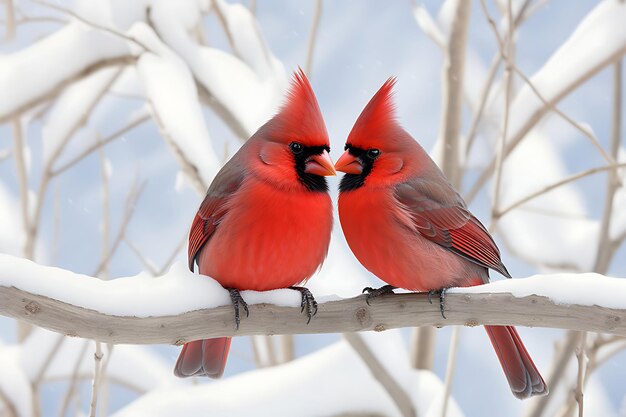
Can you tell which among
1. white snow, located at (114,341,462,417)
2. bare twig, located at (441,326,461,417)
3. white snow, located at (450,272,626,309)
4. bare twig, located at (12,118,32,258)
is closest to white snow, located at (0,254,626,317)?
white snow, located at (450,272,626,309)

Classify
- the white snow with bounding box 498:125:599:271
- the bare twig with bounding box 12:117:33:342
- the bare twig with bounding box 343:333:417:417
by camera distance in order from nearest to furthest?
1. the bare twig with bounding box 343:333:417:417
2. the bare twig with bounding box 12:117:33:342
3. the white snow with bounding box 498:125:599:271

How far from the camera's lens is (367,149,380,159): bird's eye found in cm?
126

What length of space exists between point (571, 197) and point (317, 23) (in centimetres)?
152

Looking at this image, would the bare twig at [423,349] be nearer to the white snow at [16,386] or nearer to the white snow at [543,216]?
the white snow at [543,216]

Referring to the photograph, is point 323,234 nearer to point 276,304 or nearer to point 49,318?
point 276,304

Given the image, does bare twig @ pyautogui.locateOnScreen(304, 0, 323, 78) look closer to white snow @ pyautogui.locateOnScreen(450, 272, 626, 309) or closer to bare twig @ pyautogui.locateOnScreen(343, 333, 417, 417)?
bare twig @ pyautogui.locateOnScreen(343, 333, 417, 417)

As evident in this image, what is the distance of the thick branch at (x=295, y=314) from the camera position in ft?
3.69

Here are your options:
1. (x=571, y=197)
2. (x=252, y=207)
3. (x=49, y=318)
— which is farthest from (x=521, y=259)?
(x=49, y=318)

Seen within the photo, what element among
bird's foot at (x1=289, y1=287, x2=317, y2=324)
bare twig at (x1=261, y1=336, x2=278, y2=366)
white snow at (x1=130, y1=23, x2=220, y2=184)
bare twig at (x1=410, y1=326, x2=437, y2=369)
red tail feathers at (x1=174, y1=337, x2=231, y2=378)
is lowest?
bare twig at (x1=261, y1=336, x2=278, y2=366)

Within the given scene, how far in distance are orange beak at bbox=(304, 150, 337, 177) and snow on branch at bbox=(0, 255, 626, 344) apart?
0.22 meters

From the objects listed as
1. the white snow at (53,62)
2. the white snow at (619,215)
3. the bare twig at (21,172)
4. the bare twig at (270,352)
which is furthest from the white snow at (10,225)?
the white snow at (619,215)

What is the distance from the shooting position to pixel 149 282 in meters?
1.21

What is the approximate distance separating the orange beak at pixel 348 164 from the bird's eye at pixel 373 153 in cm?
2

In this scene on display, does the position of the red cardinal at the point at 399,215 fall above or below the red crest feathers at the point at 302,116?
below
